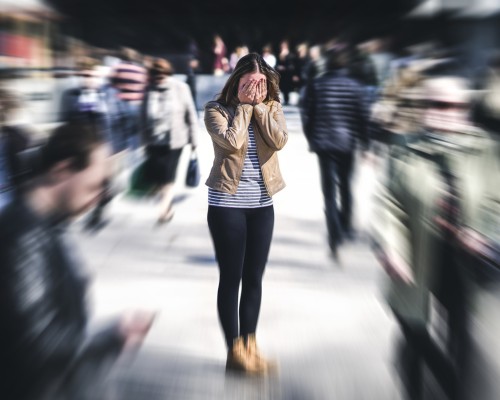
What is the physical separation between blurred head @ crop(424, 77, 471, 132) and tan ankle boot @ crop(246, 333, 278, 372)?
4.74ft

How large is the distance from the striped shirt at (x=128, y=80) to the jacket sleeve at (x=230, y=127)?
150 inches

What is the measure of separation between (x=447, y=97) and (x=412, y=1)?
9.25 ft

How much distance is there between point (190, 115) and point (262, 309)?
2.49 m

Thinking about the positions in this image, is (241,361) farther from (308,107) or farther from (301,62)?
(301,62)

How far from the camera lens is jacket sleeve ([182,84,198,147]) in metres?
5.36

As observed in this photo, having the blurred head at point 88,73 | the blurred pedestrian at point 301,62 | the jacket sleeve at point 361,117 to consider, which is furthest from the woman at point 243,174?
the blurred pedestrian at point 301,62

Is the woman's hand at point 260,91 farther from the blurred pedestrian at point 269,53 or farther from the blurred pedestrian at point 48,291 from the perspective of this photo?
the blurred pedestrian at point 269,53

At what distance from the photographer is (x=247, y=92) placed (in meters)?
2.45

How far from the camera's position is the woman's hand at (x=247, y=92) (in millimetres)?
2432

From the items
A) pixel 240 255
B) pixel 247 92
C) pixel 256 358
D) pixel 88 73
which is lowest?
pixel 256 358

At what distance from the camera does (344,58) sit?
495 centimetres

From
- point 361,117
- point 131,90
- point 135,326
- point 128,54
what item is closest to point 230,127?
point 135,326

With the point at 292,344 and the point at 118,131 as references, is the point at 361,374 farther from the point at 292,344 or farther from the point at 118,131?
the point at 118,131

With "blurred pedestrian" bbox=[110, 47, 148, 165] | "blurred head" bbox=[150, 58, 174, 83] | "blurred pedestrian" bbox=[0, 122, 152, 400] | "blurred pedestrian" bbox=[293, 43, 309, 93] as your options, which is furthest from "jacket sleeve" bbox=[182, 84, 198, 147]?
"blurred pedestrian" bbox=[293, 43, 309, 93]
